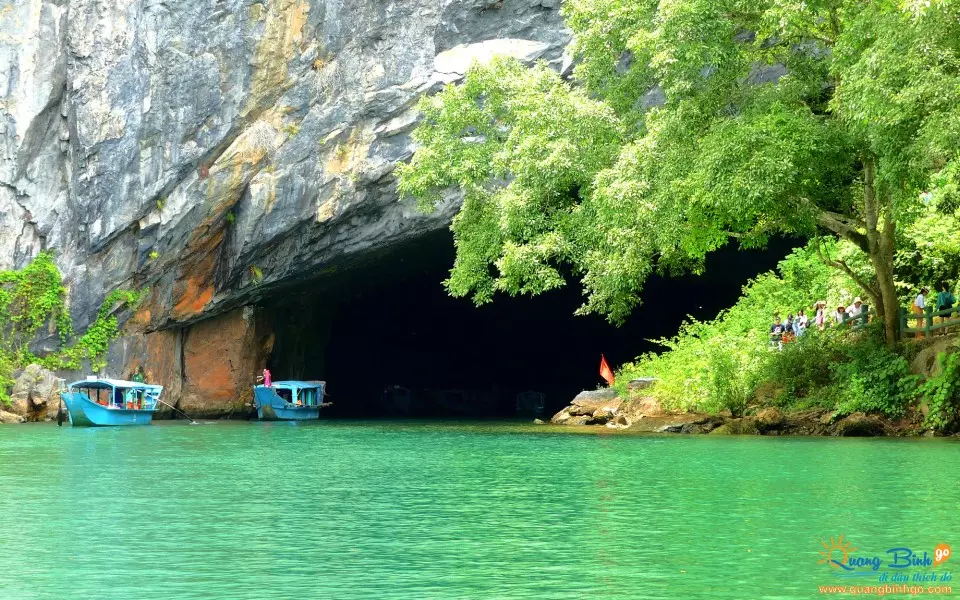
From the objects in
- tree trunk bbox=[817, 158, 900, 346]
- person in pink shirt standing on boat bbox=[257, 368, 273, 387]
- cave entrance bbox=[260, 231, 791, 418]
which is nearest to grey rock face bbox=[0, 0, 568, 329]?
person in pink shirt standing on boat bbox=[257, 368, 273, 387]

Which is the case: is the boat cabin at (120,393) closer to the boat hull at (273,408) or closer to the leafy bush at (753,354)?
the boat hull at (273,408)

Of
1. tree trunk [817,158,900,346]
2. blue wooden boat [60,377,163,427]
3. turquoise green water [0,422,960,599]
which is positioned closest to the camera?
turquoise green water [0,422,960,599]

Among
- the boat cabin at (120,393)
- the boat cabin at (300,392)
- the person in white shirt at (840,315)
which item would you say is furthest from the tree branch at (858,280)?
the boat cabin at (120,393)

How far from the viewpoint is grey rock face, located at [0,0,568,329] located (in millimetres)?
33750

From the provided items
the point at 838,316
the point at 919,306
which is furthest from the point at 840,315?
the point at 919,306

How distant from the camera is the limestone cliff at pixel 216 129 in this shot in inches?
1329

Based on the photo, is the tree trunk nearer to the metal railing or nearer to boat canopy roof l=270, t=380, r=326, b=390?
the metal railing

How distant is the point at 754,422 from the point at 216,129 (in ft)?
60.8

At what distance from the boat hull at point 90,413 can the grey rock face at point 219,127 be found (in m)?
4.71

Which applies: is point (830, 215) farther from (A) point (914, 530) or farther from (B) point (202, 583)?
(B) point (202, 583)

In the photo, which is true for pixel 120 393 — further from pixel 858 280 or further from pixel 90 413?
pixel 858 280

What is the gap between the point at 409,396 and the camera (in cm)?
5619

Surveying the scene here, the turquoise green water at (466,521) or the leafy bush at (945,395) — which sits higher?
the leafy bush at (945,395)

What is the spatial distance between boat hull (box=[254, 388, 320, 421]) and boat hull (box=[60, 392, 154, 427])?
221 inches
